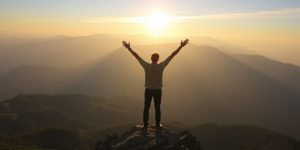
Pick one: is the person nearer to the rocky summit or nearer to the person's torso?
the person's torso

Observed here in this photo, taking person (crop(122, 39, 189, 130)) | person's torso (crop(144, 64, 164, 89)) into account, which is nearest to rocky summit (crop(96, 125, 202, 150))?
person (crop(122, 39, 189, 130))

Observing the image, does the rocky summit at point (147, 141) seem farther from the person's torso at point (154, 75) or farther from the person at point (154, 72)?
the person's torso at point (154, 75)

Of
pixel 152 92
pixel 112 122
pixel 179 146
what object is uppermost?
pixel 152 92

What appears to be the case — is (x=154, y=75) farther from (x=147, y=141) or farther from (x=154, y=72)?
(x=147, y=141)

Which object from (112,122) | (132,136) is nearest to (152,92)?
(132,136)

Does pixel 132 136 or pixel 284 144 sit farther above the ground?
pixel 132 136

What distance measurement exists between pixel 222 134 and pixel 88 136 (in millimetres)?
40016

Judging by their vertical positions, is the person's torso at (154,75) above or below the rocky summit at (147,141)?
above

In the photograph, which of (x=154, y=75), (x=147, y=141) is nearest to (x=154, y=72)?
(x=154, y=75)

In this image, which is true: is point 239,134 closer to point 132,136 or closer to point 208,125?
point 208,125

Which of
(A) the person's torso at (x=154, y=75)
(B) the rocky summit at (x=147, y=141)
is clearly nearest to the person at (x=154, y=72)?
(A) the person's torso at (x=154, y=75)

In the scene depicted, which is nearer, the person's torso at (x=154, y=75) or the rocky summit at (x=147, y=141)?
the person's torso at (x=154, y=75)

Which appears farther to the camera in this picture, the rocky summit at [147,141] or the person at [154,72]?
the rocky summit at [147,141]

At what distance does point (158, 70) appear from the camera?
17781mm
